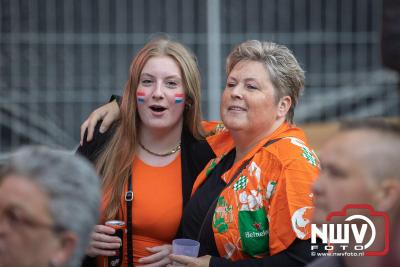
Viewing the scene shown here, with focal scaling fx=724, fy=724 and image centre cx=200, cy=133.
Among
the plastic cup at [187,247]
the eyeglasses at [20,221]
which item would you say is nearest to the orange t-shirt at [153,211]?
the plastic cup at [187,247]

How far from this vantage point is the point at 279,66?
3.39 m

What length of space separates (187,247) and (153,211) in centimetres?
50

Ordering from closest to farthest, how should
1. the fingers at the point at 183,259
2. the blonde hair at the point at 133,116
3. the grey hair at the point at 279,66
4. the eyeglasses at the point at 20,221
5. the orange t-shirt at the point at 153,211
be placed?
the eyeglasses at the point at 20,221, the fingers at the point at 183,259, the grey hair at the point at 279,66, the orange t-shirt at the point at 153,211, the blonde hair at the point at 133,116

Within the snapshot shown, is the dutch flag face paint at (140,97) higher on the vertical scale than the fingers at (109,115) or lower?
higher

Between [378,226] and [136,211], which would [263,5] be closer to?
[136,211]

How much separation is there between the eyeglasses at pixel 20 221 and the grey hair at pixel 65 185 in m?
0.03

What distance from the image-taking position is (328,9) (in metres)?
7.93

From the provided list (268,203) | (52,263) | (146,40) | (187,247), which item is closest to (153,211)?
(187,247)

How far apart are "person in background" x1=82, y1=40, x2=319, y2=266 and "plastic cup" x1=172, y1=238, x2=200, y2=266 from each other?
0.09 feet

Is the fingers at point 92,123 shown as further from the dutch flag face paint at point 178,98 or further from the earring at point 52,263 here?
the earring at point 52,263

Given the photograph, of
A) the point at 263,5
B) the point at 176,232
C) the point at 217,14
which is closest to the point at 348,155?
the point at 176,232

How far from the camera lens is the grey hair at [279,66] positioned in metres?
3.39

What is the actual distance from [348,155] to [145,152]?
177 centimetres

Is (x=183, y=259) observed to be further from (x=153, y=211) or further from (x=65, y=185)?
(x=65, y=185)
